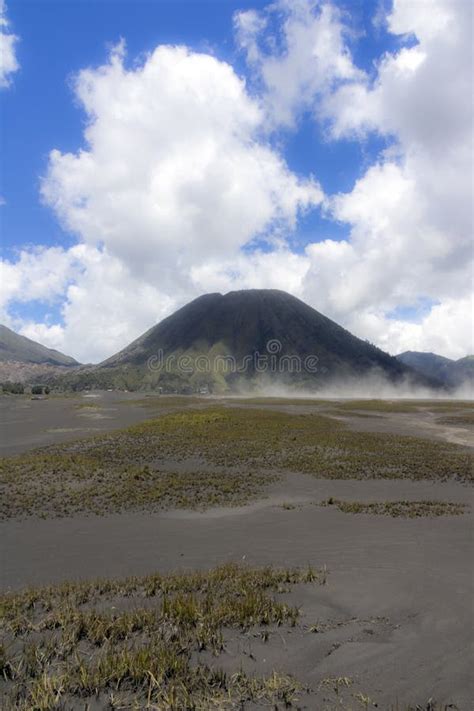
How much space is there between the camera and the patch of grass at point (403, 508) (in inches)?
→ 618

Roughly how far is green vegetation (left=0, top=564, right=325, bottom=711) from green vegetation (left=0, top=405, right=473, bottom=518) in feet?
30.0

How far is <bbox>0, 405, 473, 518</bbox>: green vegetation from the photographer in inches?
725

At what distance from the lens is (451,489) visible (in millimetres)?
20250

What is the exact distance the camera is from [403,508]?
54.4 feet

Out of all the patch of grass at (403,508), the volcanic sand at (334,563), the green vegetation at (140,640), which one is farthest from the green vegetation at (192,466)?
the green vegetation at (140,640)

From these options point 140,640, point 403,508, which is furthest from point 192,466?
point 140,640

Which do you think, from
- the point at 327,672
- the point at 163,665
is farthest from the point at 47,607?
the point at 327,672

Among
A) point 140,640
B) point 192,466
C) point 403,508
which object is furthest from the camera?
point 192,466

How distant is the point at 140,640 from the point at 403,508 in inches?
542

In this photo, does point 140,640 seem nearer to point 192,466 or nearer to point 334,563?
point 334,563

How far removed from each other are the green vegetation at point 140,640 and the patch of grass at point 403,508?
318 inches

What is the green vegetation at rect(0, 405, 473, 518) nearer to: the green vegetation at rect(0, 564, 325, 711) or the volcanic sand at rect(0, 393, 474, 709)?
the volcanic sand at rect(0, 393, 474, 709)

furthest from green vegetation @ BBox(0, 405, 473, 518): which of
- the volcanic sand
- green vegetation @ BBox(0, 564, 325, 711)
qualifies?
green vegetation @ BBox(0, 564, 325, 711)

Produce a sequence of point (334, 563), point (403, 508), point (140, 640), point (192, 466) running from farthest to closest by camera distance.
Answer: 1. point (192, 466)
2. point (403, 508)
3. point (334, 563)
4. point (140, 640)
